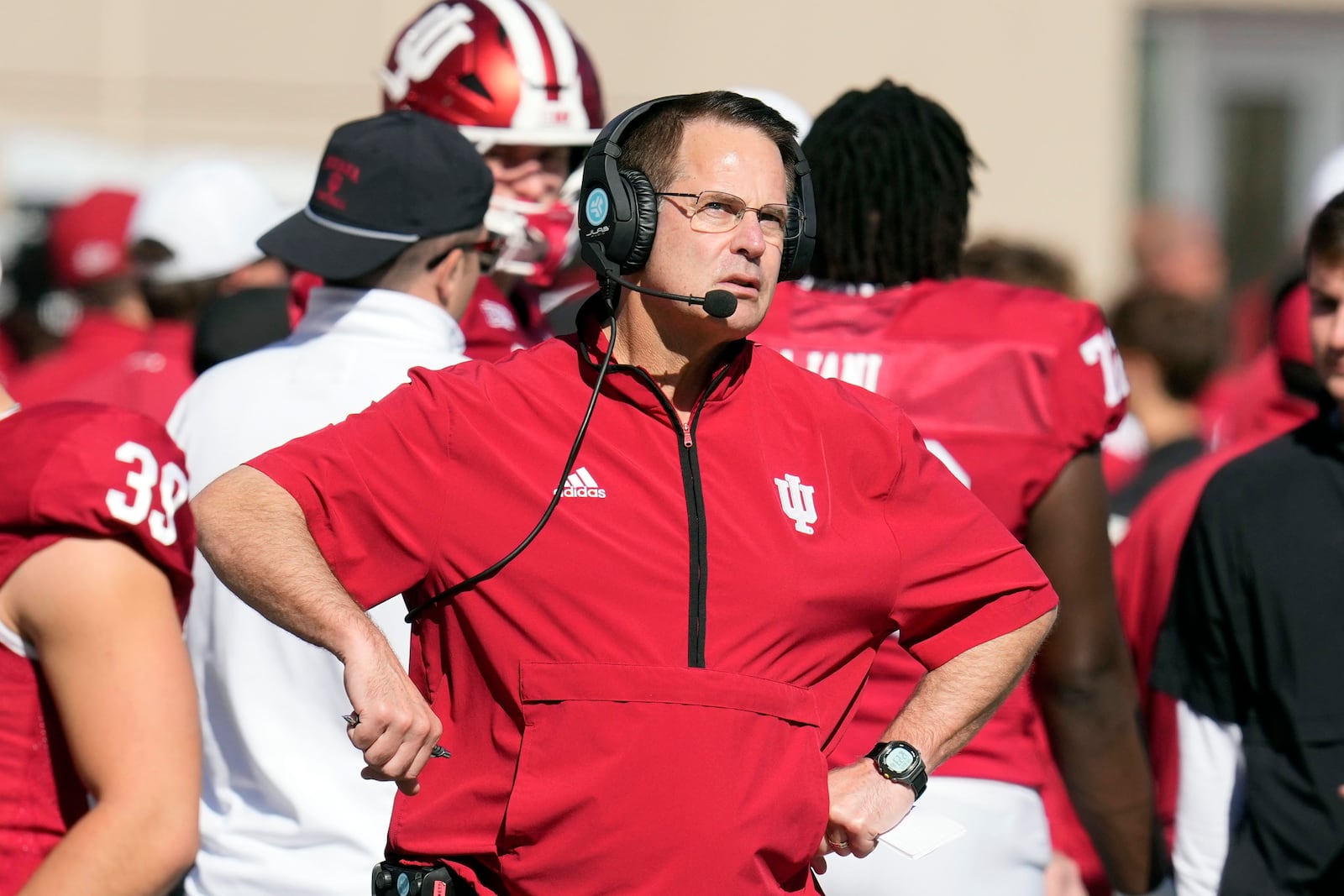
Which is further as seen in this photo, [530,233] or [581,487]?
[530,233]

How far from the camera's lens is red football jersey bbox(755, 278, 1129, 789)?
3.45m

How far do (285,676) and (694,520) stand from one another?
103 cm

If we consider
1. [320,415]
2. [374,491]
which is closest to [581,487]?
[374,491]

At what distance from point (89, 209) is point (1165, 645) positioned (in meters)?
5.84

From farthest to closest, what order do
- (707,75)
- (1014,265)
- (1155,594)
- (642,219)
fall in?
(707,75) → (1014,265) → (1155,594) → (642,219)

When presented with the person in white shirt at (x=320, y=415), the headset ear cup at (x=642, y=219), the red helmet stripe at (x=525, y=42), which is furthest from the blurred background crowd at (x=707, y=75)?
the headset ear cup at (x=642, y=219)

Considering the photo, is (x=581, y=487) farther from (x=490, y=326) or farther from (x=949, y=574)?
(x=490, y=326)

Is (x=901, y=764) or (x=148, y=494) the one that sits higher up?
(x=148, y=494)

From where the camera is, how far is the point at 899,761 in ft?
8.79

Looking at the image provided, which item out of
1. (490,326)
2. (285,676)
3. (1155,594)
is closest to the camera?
(285,676)

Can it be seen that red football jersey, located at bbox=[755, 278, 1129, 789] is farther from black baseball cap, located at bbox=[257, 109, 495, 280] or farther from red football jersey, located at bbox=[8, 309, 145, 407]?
red football jersey, located at bbox=[8, 309, 145, 407]

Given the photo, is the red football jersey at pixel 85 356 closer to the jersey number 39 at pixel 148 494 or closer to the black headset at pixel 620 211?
the jersey number 39 at pixel 148 494

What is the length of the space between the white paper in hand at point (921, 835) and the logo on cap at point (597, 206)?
0.96 m

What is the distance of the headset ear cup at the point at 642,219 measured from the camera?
8.99 ft
